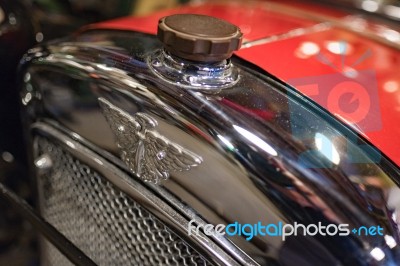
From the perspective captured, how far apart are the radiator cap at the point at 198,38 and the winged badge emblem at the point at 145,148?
0.38 ft

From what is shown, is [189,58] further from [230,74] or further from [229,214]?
[229,214]

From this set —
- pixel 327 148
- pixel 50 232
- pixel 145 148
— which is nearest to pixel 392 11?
pixel 327 148

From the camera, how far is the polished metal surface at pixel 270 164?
2.09 feet

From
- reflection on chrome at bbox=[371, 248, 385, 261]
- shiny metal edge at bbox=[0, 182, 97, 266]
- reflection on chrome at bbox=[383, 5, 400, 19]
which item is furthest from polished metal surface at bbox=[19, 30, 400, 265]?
reflection on chrome at bbox=[383, 5, 400, 19]

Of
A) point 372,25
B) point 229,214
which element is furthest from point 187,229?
point 372,25

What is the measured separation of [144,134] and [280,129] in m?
0.21

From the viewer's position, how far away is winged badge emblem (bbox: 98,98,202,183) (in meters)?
0.72

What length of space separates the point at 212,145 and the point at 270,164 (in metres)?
0.09

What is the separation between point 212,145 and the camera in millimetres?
688

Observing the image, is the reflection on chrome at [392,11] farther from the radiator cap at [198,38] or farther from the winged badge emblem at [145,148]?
the winged badge emblem at [145,148]

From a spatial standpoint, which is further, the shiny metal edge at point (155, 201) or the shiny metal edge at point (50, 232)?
the shiny metal edge at point (50, 232)

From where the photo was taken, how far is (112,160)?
33.5 inches

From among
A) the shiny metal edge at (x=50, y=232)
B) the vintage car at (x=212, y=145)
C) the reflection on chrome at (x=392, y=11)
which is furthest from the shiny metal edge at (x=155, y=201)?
the reflection on chrome at (x=392, y=11)

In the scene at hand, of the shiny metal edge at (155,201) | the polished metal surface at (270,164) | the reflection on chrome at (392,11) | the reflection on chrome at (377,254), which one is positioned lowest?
the shiny metal edge at (155,201)
